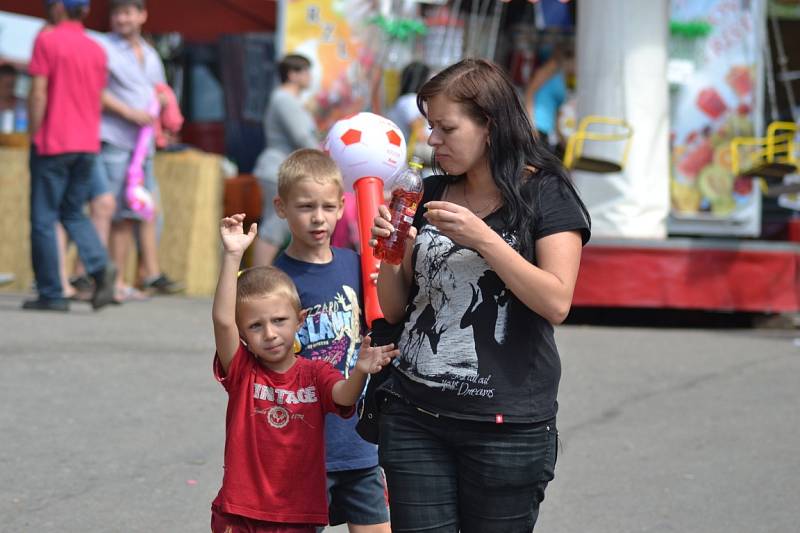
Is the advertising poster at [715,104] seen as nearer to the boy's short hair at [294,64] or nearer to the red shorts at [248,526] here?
the boy's short hair at [294,64]

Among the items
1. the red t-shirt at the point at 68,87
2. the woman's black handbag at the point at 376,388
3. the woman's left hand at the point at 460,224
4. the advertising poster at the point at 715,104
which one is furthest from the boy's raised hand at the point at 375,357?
the advertising poster at the point at 715,104

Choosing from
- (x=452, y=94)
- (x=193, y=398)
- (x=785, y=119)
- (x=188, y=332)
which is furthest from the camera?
(x=785, y=119)

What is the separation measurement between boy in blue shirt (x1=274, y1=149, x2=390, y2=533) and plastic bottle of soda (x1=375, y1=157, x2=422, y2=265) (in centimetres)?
68

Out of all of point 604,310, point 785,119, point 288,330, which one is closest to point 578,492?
point 288,330

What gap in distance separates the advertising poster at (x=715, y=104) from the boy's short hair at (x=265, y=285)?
289 inches

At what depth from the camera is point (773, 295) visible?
9258 millimetres

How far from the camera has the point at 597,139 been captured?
357 inches

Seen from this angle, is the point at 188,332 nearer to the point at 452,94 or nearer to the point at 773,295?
the point at 773,295

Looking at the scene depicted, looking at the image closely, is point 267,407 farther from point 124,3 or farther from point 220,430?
point 124,3

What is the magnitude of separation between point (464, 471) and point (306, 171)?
3.98ft

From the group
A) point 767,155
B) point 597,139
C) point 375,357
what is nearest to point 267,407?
point 375,357

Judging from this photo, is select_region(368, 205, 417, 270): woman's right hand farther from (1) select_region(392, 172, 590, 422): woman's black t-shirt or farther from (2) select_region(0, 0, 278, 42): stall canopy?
(2) select_region(0, 0, 278, 42): stall canopy

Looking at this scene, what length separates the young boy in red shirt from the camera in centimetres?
317

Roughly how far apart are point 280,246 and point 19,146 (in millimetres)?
2856
